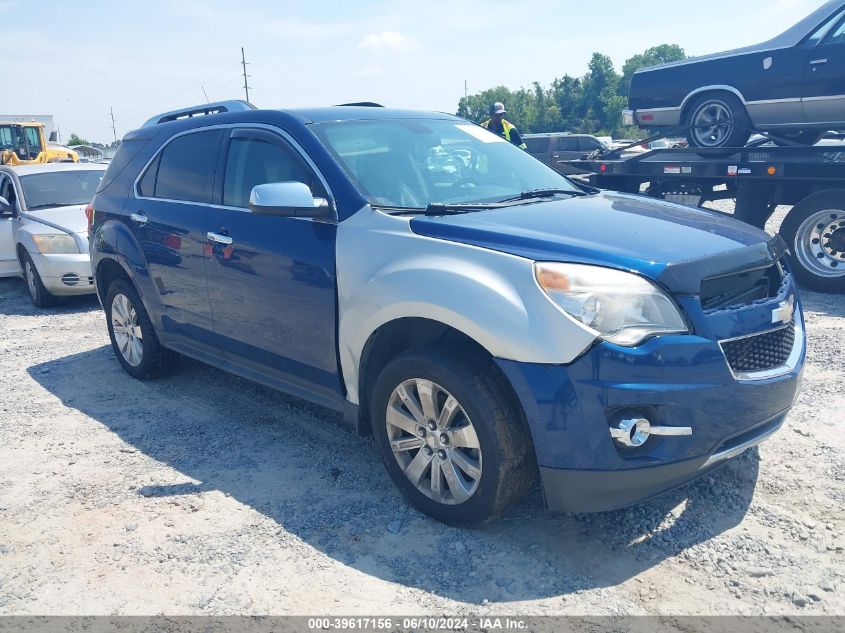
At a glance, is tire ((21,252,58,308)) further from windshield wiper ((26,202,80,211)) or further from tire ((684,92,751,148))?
tire ((684,92,751,148))

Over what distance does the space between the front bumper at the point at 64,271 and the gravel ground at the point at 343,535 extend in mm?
3764

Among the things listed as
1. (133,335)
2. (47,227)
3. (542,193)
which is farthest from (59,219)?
(542,193)

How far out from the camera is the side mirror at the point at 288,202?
358 centimetres

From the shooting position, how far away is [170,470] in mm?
4121

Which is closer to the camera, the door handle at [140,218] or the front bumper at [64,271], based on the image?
the door handle at [140,218]

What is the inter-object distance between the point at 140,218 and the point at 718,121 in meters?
7.45

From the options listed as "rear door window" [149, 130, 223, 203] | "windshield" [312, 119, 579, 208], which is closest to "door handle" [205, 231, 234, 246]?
"rear door window" [149, 130, 223, 203]

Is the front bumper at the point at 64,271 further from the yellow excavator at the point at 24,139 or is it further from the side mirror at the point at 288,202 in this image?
the yellow excavator at the point at 24,139

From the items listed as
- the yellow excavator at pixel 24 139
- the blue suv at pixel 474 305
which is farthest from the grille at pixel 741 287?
the yellow excavator at pixel 24 139

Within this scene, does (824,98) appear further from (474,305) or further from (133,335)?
(133,335)

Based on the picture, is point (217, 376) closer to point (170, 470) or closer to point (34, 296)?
point (170, 470)

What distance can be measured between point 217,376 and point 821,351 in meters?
4.55

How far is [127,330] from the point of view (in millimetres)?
5676

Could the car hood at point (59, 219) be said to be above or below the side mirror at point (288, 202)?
below
